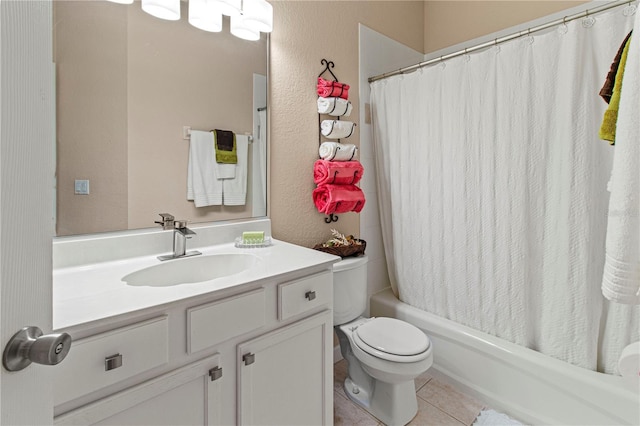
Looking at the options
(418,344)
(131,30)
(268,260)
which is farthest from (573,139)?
(131,30)

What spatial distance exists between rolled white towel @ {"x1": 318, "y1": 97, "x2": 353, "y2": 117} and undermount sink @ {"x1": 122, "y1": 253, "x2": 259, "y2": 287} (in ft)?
3.23

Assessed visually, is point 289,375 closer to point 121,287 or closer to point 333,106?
point 121,287

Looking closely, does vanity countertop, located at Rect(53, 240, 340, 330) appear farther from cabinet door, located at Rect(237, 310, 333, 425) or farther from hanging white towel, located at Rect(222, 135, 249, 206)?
hanging white towel, located at Rect(222, 135, 249, 206)

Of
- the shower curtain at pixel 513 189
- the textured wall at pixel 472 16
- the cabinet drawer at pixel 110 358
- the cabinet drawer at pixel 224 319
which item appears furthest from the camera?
the textured wall at pixel 472 16

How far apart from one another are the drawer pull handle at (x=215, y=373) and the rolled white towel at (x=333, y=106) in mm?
1431

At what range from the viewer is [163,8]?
1.31 meters

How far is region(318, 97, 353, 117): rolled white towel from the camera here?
6.05ft

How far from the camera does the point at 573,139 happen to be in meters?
1.39

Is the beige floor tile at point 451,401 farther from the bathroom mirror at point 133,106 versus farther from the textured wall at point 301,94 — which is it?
the bathroom mirror at point 133,106

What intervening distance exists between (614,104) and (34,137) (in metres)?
1.46

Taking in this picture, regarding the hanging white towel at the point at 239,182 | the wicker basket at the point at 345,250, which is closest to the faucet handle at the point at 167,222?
the hanging white towel at the point at 239,182

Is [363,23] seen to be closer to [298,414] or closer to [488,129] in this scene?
[488,129]

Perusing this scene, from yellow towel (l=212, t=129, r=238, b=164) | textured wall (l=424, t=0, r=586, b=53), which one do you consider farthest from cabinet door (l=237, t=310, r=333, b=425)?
textured wall (l=424, t=0, r=586, b=53)

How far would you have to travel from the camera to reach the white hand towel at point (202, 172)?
145 centimetres
